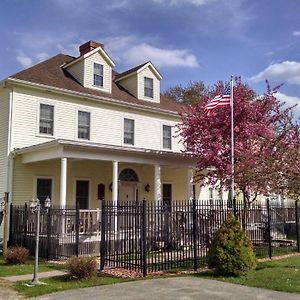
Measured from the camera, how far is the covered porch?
1819 centimetres

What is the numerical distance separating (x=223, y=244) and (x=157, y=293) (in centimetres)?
291

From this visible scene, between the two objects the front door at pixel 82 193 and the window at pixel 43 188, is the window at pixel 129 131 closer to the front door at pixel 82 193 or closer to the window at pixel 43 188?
the front door at pixel 82 193

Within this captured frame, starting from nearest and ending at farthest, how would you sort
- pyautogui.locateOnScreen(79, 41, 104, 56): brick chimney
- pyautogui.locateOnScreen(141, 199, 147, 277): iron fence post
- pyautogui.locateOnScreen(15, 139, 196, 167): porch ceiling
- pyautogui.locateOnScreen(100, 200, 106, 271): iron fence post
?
pyautogui.locateOnScreen(141, 199, 147, 277): iron fence post, pyautogui.locateOnScreen(100, 200, 106, 271): iron fence post, pyautogui.locateOnScreen(15, 139, 196, 167): porch ceiling, pyautogui.locateOnScreen(79, 41, 104, 56): brick chimney

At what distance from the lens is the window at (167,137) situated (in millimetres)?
26000

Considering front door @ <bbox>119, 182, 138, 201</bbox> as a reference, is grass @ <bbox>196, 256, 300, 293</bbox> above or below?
below

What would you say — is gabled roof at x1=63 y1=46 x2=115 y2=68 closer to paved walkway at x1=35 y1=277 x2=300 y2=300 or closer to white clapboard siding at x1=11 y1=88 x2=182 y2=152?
white clapboard siding at x1=11 y1=88 x2=182 y2=152

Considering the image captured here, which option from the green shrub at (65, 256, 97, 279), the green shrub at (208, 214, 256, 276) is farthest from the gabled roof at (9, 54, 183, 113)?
the green shrub at (208, 214, 256, 276)

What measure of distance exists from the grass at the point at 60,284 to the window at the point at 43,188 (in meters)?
9.57

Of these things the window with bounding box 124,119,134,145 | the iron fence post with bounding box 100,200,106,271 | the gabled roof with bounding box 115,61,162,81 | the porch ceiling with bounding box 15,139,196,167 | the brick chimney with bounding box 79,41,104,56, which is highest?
the brick chimney with bounding box 79,41,104,56

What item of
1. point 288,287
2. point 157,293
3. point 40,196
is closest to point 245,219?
point 288,287

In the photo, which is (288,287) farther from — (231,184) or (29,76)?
(29,76)

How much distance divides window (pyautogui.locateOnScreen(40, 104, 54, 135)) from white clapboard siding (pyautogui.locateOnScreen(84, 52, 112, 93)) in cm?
297

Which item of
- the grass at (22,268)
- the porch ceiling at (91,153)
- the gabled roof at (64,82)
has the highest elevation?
the gabled roof at (64,82)

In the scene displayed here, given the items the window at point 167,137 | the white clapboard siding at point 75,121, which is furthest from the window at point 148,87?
the window at point 167,137
